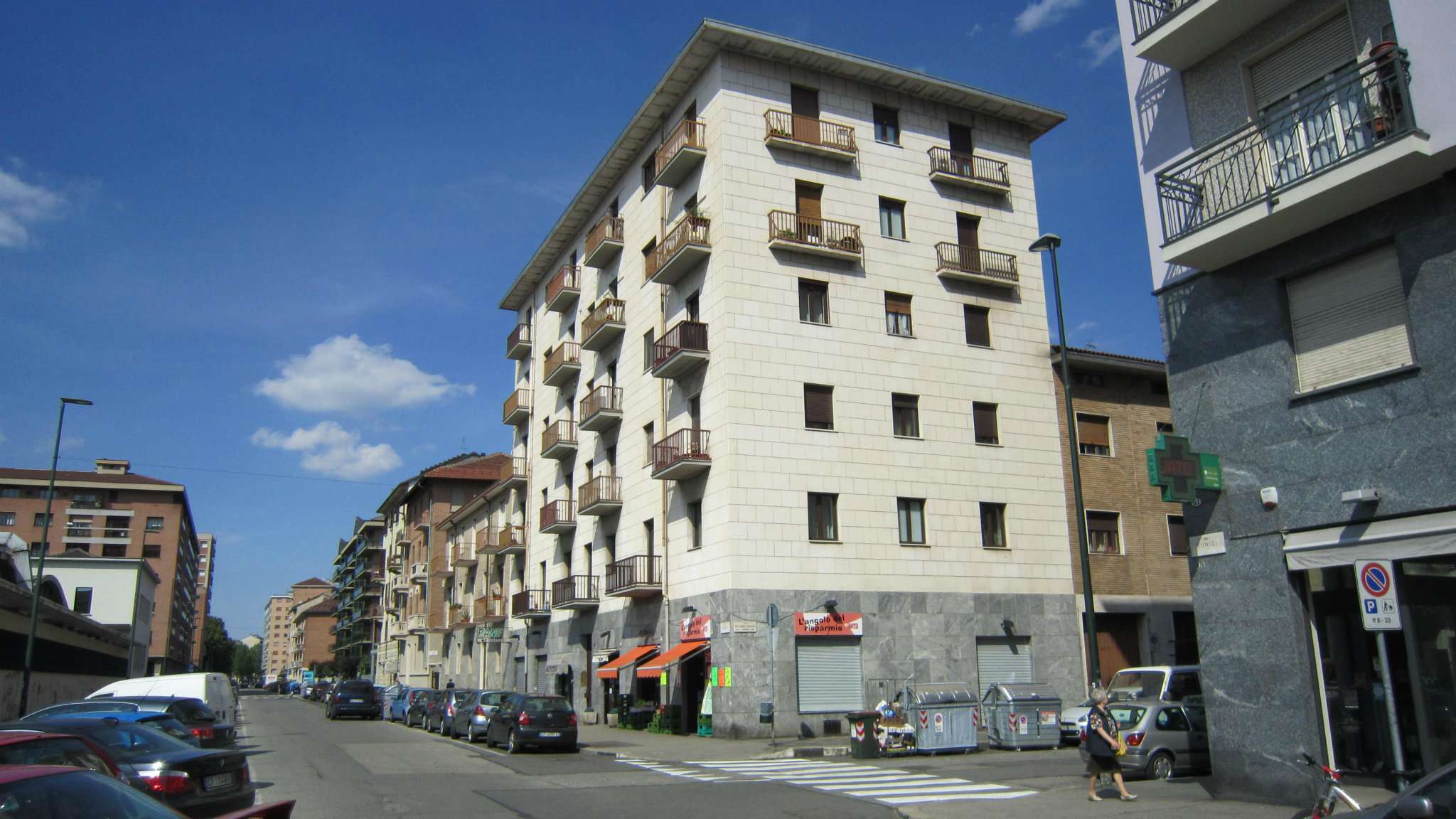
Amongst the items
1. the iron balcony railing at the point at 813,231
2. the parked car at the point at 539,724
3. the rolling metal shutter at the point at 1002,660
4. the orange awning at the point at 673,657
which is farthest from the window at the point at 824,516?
the parked car at the point at 539,724

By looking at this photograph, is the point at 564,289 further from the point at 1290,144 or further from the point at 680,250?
the point at 1290,144

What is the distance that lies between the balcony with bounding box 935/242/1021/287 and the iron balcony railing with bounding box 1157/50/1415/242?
17.1 meters

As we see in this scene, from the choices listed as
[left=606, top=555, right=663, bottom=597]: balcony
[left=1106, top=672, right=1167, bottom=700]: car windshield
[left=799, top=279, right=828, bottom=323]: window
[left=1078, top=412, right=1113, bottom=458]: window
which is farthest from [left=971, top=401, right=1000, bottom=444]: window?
[left=1106, top=672, right=1167, bottom=700]: car windshield

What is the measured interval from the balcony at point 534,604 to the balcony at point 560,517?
343 centimetres

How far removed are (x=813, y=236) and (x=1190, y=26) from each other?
16.6 meters

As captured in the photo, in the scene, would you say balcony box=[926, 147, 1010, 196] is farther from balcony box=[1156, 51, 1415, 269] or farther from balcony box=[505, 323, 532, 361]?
balcony box=[505, 323, 532, 361]

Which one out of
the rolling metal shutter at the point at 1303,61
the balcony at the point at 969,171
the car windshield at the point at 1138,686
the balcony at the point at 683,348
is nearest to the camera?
the rolling metal shutter at the point at 1303,61

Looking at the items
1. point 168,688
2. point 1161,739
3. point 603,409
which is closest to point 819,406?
point 603,409

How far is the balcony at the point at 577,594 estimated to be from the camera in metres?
35.0

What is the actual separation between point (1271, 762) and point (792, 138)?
72.0ft

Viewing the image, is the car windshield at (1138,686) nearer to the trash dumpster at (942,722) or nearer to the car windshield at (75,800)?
the trash dumpster at (942,722)

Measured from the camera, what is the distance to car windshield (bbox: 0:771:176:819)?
5297 millimetres

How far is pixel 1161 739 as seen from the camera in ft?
52.3

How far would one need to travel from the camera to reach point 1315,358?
12109 millimetres
